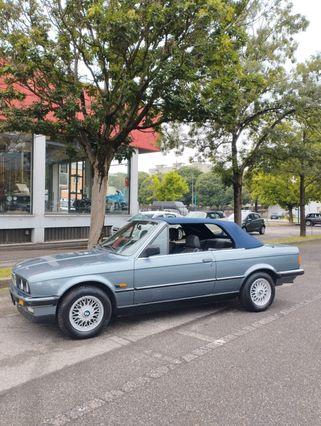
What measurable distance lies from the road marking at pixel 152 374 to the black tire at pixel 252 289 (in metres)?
Answer: 0.34

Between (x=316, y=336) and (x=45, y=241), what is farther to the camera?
(x=45, y=241)

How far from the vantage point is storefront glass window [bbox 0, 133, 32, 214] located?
54.3 feet

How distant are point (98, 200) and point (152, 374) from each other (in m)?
7.34

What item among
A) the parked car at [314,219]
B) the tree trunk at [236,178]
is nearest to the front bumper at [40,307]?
the tree trunk at [236,178]

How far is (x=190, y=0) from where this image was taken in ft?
27.8

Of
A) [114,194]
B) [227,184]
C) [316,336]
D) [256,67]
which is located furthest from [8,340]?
[114,194]

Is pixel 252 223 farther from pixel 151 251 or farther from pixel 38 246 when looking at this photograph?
pixel 151 251

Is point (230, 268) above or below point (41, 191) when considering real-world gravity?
below

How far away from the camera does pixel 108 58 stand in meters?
9.61

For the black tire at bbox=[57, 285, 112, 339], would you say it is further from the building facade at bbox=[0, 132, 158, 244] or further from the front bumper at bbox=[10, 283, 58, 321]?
the building facade at bbox=[0, 132, 158, 244]

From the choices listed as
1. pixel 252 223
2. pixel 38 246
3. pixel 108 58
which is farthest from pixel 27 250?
pixel 252 223

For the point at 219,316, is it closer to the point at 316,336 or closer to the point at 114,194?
the point at 316,336

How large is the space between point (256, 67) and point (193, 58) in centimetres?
537

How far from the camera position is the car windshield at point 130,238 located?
555 centimetres
